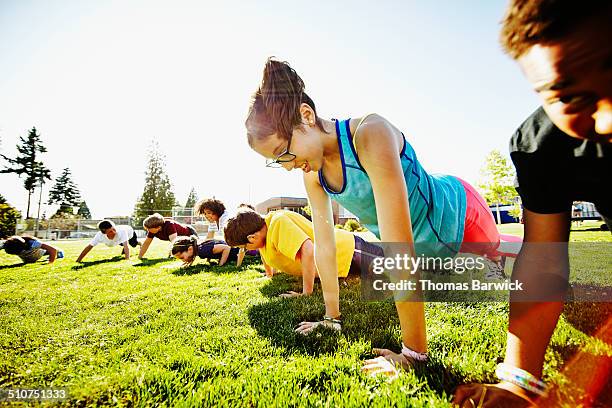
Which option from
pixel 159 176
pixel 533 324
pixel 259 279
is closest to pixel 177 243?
pixel 259 279

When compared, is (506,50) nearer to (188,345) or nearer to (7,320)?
(188,345)

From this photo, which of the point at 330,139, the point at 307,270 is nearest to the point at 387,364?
the point at 330,139

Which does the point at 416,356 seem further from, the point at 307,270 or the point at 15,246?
the point at 15,246

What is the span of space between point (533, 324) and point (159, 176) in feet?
177

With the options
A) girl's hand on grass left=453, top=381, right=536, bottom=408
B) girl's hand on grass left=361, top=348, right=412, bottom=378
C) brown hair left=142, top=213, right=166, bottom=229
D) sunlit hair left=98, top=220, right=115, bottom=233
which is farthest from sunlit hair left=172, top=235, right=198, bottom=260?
girl's hand on grass left=453, top=381, right=536, bottom=408

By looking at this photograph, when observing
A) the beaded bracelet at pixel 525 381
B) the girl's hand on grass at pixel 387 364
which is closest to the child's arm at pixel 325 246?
the girl's hand on grass at pixel 387 364

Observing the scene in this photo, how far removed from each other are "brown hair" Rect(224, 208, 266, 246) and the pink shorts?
8.39 ft

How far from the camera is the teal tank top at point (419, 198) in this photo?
2000 mm

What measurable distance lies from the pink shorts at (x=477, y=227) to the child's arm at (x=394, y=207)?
Result: 1.40 meters

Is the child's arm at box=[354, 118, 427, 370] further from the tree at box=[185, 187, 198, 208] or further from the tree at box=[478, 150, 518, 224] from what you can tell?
the tree at box=[185, 187, 198, 208]

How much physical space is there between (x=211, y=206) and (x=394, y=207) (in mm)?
7442

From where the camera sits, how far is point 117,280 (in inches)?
207

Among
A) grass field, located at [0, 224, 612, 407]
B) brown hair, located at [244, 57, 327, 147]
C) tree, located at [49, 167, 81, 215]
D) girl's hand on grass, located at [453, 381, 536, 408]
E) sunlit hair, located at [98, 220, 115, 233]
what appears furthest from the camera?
tree, located at [49, 167, 81, 215]

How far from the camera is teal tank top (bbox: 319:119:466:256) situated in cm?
200
